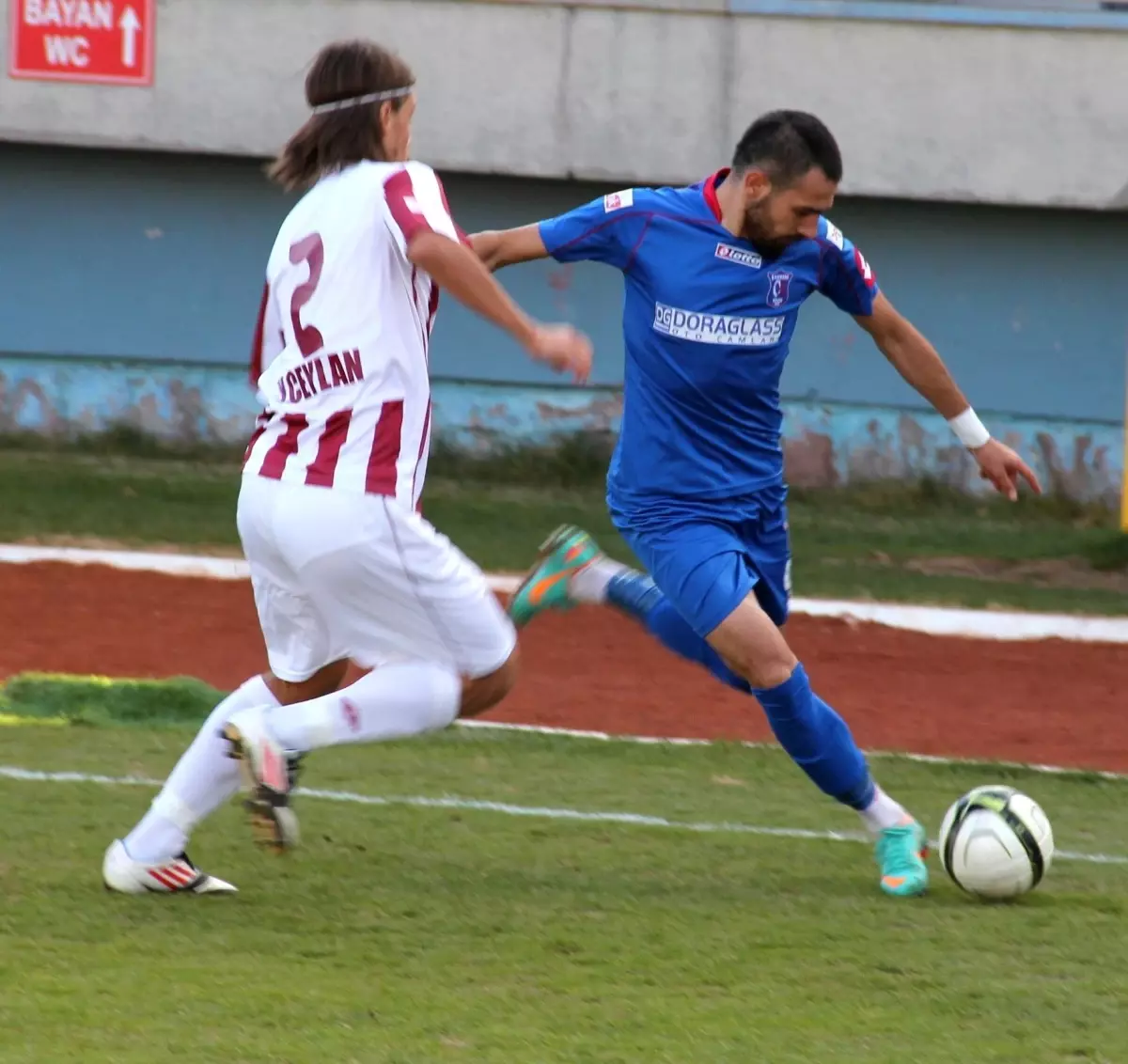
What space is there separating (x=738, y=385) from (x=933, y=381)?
25.7 inches

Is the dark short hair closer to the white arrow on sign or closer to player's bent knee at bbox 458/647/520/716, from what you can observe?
player's bent knee at bbox 458/647/520/716

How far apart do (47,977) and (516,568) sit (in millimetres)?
8196

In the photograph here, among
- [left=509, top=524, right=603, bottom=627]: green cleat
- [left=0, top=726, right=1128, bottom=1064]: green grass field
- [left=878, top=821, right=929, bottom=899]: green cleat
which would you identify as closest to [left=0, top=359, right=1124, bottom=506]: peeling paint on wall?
[left=0, top=726, right=1128, bottom=1064]: green grass field

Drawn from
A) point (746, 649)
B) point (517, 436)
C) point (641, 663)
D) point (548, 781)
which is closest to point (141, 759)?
point (548, 781)

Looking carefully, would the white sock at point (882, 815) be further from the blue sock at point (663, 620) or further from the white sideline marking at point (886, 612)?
the white sideline marking at point (886, 612)

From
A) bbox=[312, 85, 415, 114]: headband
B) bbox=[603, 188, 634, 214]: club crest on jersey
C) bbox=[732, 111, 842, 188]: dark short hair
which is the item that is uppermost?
bbox=[312, 85, 415, 114]: headband

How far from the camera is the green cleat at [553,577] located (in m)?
6.75

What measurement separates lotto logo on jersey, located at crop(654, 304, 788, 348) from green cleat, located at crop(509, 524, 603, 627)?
106cm

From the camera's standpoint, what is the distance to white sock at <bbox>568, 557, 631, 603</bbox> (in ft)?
22.1

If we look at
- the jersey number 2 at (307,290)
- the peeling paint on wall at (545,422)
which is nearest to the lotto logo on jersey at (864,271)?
the jersey number 2 at (307,290)

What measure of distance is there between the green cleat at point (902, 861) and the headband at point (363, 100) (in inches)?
97.5

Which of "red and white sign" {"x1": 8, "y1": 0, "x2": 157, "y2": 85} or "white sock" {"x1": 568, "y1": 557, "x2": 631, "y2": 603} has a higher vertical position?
"red and white sign" {"x1": 8, "y1": 0, "x2": 157, "y2": 85}

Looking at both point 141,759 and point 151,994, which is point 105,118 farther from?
→ point 151,994

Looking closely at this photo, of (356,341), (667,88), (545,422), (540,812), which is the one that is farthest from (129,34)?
(356,341)
